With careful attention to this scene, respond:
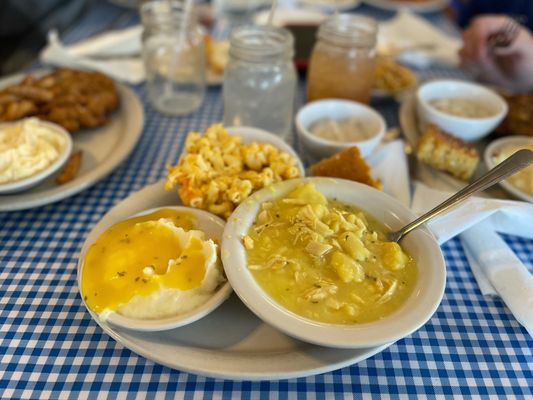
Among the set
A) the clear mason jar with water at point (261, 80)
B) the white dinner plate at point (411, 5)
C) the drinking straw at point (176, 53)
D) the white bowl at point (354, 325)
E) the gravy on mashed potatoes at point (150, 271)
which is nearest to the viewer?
the white bowl at point (354, 325)

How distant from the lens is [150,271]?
122cm

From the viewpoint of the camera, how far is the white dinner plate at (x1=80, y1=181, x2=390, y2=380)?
1.13 m

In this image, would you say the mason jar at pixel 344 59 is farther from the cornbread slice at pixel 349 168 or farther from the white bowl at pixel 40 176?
the white bowl at pixel 40 176

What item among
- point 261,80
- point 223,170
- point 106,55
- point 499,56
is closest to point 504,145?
point 499,56

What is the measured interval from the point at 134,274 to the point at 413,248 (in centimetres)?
80

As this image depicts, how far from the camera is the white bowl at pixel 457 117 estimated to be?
2.02 meters

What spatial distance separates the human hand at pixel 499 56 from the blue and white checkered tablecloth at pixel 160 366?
50.5 inches

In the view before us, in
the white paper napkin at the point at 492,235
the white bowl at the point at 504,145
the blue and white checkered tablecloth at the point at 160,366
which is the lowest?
the blue and white checkered tablecloth at the point at 160,366

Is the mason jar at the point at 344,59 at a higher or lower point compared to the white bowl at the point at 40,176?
higher

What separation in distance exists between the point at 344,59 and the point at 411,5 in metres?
1.80

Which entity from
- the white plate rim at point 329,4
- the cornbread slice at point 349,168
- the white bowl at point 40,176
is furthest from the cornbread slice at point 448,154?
the white plate rim at point 329,4

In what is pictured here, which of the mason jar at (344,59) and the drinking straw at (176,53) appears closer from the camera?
the mason jar at (344,59)

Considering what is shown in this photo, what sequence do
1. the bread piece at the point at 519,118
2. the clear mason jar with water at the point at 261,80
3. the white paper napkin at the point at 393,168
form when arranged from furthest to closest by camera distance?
the bread piece at the point at 519,118 < the clear mason jar with water at the point at 261,80 < the white paper napkin at the point at 393,168

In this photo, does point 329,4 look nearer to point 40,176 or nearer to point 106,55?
point 106,55
